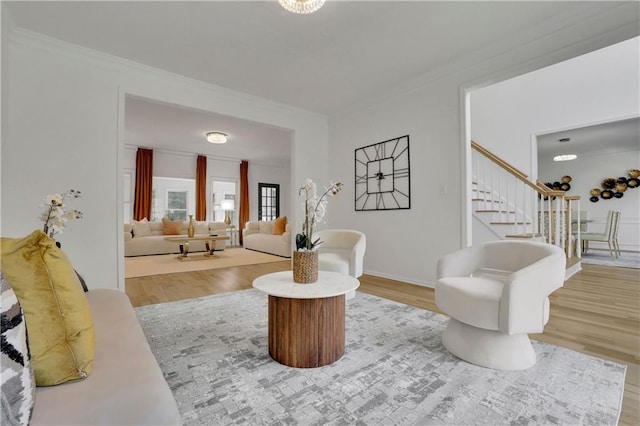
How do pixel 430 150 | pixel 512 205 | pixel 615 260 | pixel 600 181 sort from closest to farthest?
pixel 430 150
pixel 512 205
pixel 615 260
pixel 600 181

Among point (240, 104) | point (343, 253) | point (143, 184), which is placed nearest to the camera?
point (343, 253)

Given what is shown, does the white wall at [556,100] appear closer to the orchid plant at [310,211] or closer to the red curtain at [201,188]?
the orchid plant at [310,211]

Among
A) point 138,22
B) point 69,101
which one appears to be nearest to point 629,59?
point 138,22

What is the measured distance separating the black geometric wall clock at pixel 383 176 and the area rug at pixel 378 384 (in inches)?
81.2

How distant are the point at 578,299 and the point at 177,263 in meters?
5.91

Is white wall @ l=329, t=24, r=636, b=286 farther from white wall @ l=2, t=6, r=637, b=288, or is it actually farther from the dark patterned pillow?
the dark patterned pillow

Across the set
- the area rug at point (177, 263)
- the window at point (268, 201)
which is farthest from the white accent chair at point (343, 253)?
the window at point (268, 201)

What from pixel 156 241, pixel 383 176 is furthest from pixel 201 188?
pixel 383 176

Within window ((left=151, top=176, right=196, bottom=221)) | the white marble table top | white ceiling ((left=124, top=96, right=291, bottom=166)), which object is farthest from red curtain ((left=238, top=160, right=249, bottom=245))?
the white marble table top

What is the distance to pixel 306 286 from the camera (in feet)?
5.80

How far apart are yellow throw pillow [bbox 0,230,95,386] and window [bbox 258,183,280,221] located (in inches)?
338

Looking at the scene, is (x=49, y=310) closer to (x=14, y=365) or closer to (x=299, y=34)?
(x=14, y=365)

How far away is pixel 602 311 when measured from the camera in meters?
2.62

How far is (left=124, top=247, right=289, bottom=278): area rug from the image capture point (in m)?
4.55
